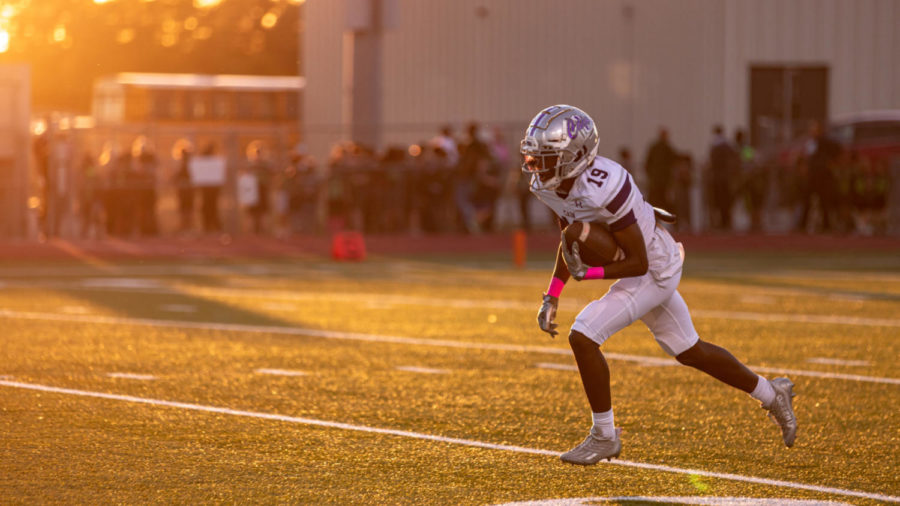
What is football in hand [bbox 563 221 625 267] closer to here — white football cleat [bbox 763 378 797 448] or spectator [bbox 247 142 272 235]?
white football cleat [bbox 763 378 797 448]

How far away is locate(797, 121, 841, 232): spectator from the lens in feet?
79.2

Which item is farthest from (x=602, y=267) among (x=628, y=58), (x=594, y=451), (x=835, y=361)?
(x=628, y=58)

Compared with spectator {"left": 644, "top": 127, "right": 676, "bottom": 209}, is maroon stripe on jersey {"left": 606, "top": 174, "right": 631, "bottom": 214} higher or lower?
higher

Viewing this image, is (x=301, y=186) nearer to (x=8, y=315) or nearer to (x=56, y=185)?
(x=56, y=185)

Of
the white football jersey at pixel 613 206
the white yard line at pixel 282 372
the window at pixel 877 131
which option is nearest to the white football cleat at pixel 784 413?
the white football jersey at pixel 613 206

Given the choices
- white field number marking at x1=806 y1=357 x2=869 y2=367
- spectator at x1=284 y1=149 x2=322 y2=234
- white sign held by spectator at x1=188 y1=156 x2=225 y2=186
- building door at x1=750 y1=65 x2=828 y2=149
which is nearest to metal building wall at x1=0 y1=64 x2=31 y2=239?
white sign held by spectator at x1=188 y1=156 x2=225 y2=186

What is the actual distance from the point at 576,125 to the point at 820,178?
60.6 feet

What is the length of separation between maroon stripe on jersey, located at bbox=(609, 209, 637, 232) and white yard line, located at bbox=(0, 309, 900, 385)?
3.58 meters

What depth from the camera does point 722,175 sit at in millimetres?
24531

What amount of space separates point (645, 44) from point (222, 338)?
2161 centimetres

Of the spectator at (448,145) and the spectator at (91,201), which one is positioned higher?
the spectator at (448,145)

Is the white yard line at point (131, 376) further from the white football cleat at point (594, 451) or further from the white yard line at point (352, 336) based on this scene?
the white football cleat at point (594, 451)

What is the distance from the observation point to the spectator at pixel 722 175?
80.2 ft

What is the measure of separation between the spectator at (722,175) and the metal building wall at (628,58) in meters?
6.58
